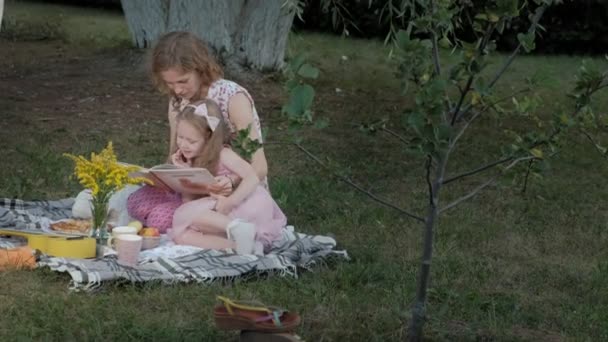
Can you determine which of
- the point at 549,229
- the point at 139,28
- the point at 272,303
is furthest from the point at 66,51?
the point at 272,303

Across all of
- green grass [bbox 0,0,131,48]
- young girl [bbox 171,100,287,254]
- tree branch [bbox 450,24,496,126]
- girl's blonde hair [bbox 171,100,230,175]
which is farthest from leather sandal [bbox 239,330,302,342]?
green grass [bbox 0,0,131,48]

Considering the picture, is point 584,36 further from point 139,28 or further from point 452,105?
point 452,105

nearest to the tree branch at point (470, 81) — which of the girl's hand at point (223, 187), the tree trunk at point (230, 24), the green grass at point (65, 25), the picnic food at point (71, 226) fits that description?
the girl's hand at point (223, 187)

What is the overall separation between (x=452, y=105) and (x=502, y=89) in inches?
298

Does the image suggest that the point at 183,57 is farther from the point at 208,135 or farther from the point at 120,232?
the point at 120,232

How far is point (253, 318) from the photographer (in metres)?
3.11

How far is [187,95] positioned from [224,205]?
1.91 feet

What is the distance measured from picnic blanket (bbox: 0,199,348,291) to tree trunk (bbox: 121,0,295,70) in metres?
4.30

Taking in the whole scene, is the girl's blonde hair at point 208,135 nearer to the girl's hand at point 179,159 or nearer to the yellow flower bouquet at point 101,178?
the girl's hand at point 179,159

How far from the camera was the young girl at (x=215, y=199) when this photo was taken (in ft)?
15.0

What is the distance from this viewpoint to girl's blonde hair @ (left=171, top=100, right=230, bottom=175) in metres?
4.66

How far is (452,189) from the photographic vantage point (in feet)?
21.5

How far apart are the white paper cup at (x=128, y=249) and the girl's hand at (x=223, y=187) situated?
519 millimetres

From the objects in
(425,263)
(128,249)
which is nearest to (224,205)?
(128,249)
